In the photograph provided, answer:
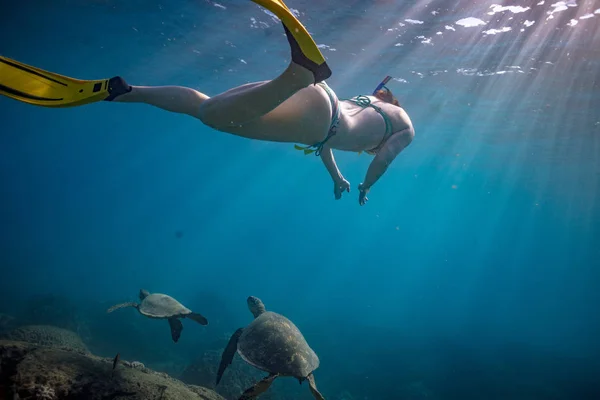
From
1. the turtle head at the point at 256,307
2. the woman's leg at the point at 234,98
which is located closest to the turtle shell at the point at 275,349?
the turtle head at the point at 256,307

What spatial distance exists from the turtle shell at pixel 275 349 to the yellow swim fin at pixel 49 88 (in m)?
3.48

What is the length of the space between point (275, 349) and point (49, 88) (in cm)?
407

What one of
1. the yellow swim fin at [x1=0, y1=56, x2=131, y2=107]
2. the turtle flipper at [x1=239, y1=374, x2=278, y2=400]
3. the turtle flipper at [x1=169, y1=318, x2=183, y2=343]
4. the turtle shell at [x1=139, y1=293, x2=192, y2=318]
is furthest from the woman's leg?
the turtle flipper at [x1=169, y1=318, x2=183, y2=343]

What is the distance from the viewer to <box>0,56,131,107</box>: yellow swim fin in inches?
124

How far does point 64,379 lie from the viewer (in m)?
2.88

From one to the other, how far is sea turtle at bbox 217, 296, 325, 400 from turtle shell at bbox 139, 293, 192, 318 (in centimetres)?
202

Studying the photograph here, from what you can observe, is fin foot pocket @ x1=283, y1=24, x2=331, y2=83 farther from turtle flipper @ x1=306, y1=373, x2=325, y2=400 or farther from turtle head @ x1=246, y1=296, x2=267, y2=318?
turtle head @ x1=246, y1=296, x2=267, y2=318

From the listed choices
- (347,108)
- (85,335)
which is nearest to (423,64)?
(347,108)

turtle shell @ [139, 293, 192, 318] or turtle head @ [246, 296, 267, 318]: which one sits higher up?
turtle head @ [246, 296, 267, 318]

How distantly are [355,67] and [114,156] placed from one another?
85.7m

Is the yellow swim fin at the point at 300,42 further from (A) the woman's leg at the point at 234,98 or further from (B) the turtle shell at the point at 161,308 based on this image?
(B) the turtle shell at the point at 161,308

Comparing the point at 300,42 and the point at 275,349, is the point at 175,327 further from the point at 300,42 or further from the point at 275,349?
the point at 300,42

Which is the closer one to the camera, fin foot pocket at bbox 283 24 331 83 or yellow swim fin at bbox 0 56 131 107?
fin foot pocket at bbox 283 24 331 83

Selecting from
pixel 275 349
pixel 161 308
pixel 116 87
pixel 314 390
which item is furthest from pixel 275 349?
pixel 116 87
